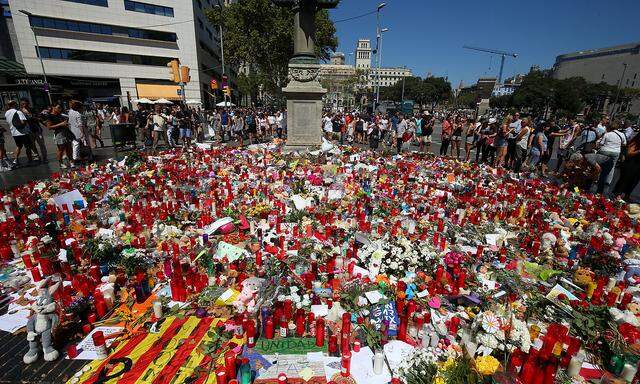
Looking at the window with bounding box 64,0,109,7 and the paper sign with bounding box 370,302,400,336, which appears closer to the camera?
the paper sign with bounding box 370,302,400,336

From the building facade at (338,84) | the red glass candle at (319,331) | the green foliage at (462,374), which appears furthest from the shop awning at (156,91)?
the green foliage at (462,374)

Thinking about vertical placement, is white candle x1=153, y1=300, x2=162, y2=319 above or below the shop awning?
below

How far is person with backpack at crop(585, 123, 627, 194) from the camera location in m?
8.36

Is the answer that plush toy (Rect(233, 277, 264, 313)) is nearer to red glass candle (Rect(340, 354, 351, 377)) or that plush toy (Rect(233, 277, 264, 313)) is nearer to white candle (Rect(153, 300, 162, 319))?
white candle (Rect(153, 300, 162, 319))

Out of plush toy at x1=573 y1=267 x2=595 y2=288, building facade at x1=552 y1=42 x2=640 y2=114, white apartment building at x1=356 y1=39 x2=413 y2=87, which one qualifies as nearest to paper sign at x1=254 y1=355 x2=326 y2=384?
plush toy at x1=573 y1=267 x2=595 y2=288

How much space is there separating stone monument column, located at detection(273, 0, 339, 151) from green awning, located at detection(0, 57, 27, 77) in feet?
128

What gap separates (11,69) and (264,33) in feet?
91.3

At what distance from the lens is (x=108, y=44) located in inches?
1535

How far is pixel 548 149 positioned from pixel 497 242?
807 centimetres

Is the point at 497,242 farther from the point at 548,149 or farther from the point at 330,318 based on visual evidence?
the point at 548,149

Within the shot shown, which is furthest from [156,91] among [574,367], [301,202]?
[574,367]

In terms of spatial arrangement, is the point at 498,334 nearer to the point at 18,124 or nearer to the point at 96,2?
the point at 18,124

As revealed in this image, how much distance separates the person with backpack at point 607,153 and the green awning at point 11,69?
4939cm

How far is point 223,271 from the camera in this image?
14.9ft
